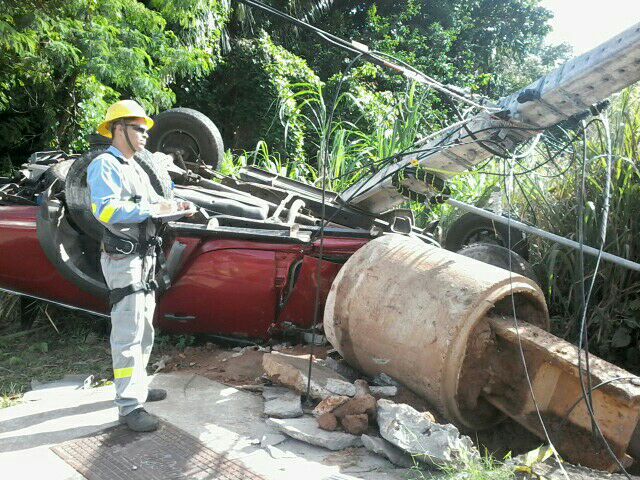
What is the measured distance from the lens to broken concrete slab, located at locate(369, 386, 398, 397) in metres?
3.95

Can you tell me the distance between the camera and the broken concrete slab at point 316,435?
3479 millimetres

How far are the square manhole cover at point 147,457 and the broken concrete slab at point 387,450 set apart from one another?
621mm

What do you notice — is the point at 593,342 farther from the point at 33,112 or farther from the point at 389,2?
the point at 389,2

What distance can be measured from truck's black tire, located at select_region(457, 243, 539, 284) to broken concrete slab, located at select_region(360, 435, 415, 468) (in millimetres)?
2221

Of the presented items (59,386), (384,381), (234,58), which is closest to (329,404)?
(384,381)

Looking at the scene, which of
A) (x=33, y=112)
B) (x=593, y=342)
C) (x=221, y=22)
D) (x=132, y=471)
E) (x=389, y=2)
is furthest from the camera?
(x=389, y=2)

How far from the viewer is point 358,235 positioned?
5109 millimetres

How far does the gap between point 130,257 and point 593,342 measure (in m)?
3.39

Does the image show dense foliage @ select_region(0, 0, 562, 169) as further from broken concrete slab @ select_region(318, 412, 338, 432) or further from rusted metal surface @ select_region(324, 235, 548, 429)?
broken concrete slab @ select_region(318, 412, 338, 432)

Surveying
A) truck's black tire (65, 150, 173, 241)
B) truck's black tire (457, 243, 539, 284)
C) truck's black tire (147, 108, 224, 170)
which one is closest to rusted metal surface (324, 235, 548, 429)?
truck's black tire (457, 243, 539, 284)

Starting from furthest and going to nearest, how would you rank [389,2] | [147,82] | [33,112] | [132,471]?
[389,2], [33,112], [147,82], [132,471]

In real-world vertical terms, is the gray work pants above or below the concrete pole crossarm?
below

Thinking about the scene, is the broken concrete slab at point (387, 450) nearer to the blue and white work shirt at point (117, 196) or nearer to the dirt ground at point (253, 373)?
the dirt ground at point (253, 373)

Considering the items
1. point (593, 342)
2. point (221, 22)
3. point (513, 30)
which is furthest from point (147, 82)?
point (513, 30)
